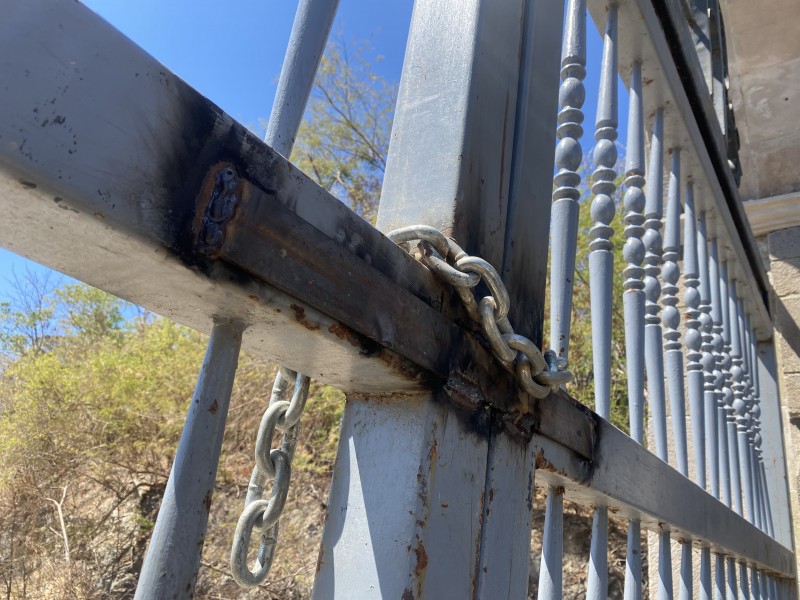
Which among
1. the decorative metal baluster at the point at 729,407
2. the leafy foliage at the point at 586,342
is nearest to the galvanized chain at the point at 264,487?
the decorative metal baluster at the point at 729,407

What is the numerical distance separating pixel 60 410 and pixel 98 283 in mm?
7055

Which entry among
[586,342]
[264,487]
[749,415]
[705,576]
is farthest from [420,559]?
[586,342]

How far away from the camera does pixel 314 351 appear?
505 mm

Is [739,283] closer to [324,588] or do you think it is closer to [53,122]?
[324,588]

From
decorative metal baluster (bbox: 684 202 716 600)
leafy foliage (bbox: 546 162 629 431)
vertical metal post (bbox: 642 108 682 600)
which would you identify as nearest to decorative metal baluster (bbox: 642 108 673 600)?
vertical metal post (bbox: 642 108 682 600)

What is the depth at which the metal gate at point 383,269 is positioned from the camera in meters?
0.35

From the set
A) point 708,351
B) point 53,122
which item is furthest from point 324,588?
point 708,351

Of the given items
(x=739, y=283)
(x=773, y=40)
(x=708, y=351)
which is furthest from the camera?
(x=773, y=40)

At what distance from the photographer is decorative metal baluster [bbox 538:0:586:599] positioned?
0.88m

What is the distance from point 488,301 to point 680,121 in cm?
141

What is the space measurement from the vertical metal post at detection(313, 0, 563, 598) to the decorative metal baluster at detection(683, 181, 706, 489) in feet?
3.61

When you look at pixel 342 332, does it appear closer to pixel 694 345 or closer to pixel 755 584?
pixel 694 345

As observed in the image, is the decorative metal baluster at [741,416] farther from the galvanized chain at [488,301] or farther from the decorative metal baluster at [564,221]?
the galvanized chain at [488,301]

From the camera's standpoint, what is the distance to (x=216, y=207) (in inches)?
15.4
